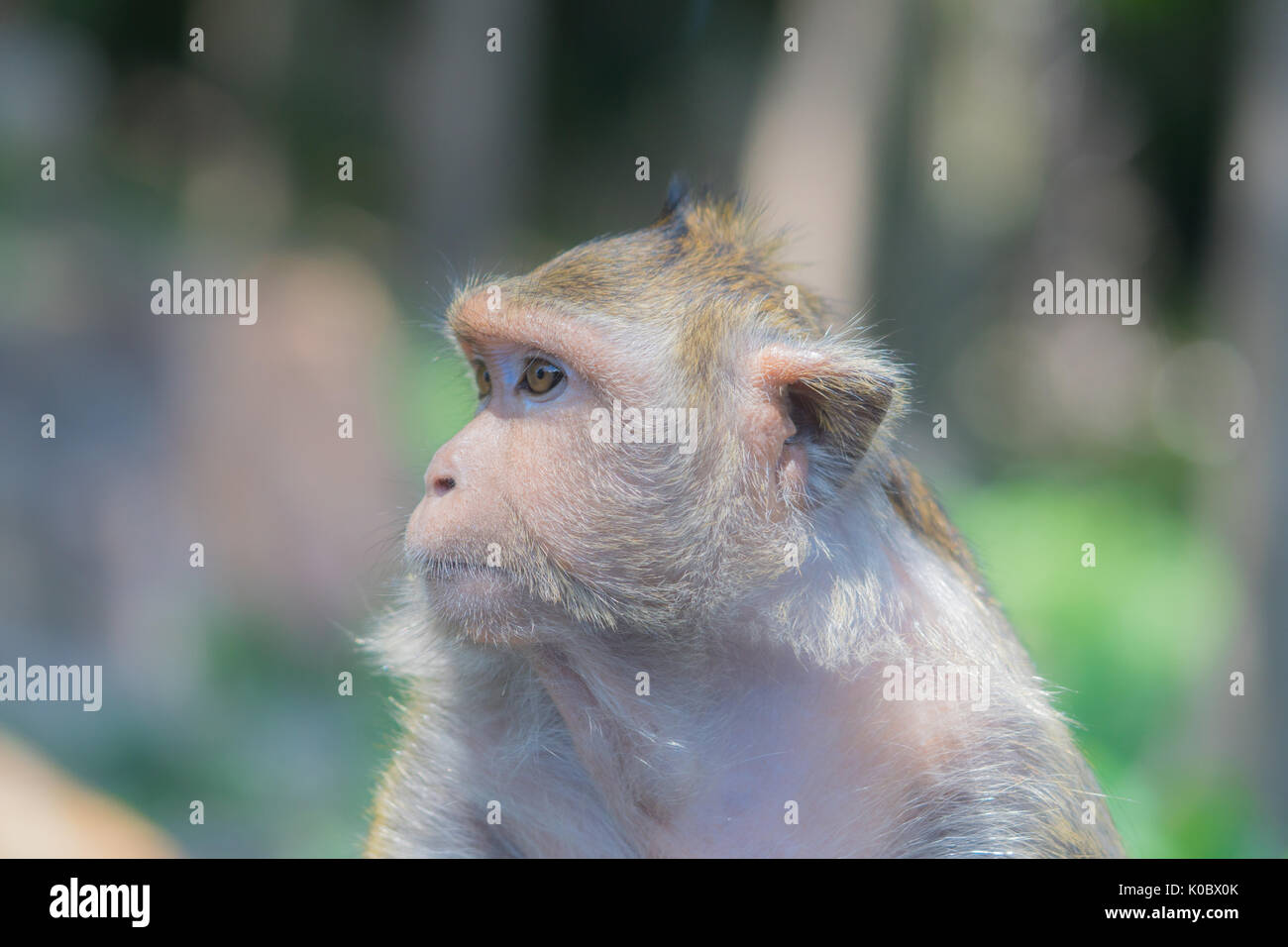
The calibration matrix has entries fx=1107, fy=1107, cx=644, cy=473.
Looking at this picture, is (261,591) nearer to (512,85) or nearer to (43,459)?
(43,459)

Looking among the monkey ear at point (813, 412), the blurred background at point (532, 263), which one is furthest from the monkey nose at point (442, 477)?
the blurred background at point (532, 263)

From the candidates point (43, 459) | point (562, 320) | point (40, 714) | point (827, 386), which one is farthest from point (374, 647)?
point (43, 459)

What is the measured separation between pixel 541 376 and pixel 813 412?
80cm

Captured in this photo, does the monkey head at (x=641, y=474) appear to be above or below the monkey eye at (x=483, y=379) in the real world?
below

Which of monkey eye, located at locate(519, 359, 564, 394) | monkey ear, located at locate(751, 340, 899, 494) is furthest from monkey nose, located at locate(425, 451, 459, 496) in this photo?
monkey ear, located at locate(751, 340, 899, 494)

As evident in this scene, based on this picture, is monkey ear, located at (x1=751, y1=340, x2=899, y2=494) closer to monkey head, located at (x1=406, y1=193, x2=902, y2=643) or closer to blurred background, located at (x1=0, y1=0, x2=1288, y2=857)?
monkey head, located at (x1=406, y1=193, x2=902, y2=643)

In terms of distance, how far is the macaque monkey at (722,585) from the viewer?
121 inches

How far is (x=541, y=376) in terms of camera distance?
10.6 feet

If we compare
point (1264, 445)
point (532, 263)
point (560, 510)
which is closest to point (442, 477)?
point (560, 510)

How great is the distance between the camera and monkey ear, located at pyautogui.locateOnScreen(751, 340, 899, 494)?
301 cm
